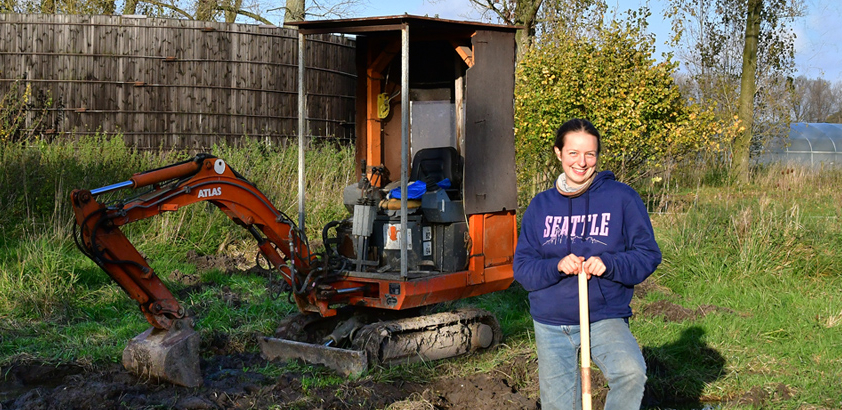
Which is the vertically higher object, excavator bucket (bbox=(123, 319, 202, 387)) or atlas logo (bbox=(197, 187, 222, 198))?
atlas logo (bbox=(197, 187, 222, 198))

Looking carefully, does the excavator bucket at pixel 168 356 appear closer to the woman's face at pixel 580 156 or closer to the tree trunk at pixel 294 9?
the woman's face at pixel 580 156

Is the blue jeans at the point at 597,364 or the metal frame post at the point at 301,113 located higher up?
the metal frame post at the point at 301,113

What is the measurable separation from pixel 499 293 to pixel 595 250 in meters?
5.58

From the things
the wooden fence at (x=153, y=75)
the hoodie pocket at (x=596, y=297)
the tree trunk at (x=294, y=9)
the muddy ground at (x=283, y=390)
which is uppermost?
the tree trunk at (x=294, y=9)

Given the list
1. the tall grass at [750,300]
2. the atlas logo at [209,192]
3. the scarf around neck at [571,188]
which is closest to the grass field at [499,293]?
the tall grass at [750,300]

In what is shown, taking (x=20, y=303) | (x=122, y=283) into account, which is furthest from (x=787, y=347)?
(x=20, y=303)

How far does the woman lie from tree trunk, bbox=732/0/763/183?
16.8m

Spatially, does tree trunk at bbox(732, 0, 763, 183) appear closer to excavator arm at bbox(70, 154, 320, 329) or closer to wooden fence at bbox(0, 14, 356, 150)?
wooden fence at bbox(0, 14, 356, 150)

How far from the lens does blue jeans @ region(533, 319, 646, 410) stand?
3.56 metres

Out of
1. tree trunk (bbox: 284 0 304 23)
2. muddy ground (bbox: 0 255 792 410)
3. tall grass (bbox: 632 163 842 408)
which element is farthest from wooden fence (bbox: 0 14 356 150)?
muddy ground (bbox: 0 255 792 410)

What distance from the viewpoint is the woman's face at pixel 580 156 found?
12.2ft

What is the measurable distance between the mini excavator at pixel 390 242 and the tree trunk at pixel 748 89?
1394 centimetres

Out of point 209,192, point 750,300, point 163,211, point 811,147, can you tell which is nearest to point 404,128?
point 209,192

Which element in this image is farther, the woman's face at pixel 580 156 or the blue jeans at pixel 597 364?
the woman's face at pixel 580 156
